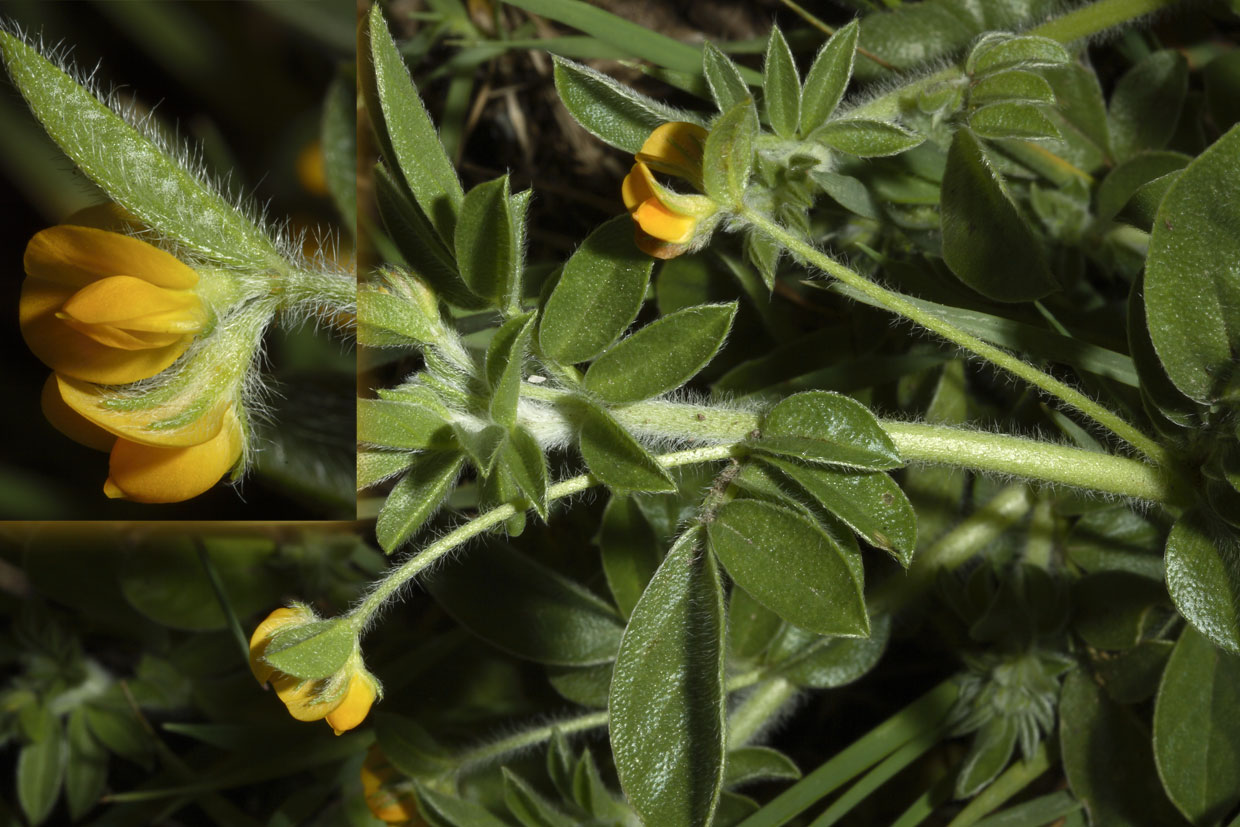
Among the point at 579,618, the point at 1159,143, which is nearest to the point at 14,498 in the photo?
the point at 579,618

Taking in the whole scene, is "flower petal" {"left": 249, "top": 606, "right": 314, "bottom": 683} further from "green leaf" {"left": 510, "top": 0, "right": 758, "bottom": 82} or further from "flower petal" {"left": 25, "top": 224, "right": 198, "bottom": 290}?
"green leaf" {"left": 510, "top": 0, "right": 758, "bottom": 82}

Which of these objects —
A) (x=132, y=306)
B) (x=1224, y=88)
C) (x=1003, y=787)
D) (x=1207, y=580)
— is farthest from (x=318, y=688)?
(x=1224, y=88)

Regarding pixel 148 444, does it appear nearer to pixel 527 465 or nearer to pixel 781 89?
pixel 527 465

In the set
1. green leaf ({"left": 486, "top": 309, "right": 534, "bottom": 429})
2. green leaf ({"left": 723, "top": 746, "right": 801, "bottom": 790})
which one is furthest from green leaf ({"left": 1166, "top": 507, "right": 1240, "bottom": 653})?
green leaf ({"left": 486, "top": 309, "right": 534, "bottom": 429})

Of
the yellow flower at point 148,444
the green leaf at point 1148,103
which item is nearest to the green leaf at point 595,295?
the yellow flower at point 148,444

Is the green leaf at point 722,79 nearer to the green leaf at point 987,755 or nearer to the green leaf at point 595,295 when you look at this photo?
the green leaf at point 595,295

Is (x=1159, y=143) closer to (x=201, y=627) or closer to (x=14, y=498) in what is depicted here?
(x=14, y=498)

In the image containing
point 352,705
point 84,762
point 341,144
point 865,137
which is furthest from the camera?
point 84,762
